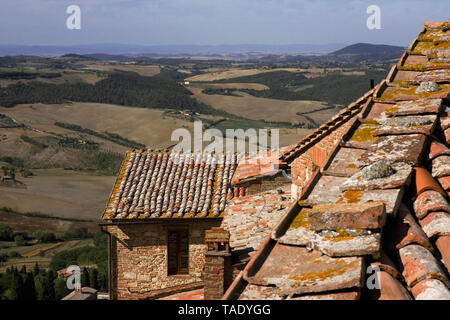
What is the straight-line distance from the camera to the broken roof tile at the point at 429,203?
340 centimetres

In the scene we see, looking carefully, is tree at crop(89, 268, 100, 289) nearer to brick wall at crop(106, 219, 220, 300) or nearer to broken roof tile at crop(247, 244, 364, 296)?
brick wall at crop(106, 219, 220, 300)

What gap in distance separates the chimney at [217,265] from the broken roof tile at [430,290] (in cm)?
448

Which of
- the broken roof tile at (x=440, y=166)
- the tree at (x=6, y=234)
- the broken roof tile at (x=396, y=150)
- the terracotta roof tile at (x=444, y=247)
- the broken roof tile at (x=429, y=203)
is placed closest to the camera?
the terracotta roof tile at (x=444, y=247)

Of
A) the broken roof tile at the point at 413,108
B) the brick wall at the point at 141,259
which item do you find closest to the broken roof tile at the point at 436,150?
the broken roof tile at the point at 413,108

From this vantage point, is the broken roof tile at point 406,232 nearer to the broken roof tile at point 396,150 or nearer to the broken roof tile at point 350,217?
the broken roof tile at point 350,217

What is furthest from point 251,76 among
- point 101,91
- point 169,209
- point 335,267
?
point 335,267

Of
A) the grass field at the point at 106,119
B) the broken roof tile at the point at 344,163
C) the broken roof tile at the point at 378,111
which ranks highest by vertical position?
the broken roof tile at the point at 378,111

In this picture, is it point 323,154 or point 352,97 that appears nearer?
point 323,154

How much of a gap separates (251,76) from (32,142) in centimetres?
9308

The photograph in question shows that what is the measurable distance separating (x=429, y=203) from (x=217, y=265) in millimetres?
4003

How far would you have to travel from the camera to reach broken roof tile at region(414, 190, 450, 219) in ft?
11.2

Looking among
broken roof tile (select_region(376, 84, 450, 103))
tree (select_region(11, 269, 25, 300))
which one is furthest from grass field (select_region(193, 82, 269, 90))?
broken roof tile (select_region(376, 84, 450, 103))

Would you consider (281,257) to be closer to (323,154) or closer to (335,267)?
(335,267)
